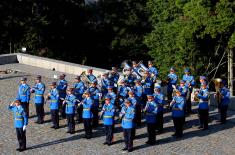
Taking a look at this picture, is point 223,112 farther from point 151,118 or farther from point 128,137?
point 128,137

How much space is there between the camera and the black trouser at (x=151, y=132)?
22.4 meters

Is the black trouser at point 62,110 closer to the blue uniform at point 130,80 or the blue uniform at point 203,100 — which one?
the blue uniform at point 130,80

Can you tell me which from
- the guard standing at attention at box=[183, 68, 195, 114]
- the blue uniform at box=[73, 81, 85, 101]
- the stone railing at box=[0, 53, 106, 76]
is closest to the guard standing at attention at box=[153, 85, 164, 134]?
the guard standing at attention at box=[183, 68, 195, 114]

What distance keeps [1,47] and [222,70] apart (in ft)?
60.3

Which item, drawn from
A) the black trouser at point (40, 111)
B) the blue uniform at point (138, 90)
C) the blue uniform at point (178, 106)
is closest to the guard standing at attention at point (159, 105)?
the blue uniform at point (178, 106)

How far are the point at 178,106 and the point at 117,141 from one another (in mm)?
2421

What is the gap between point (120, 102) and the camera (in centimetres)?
2444

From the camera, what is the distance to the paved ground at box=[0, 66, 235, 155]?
71.6 ft

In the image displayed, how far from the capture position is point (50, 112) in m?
25.8

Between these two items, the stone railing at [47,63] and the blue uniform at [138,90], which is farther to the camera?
the stone railing at [47,63]

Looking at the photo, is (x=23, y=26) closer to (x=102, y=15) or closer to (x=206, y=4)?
(x=102, y=15)

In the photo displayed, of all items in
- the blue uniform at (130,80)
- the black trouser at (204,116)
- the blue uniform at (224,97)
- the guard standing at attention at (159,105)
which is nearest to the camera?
the guard standing at attention at (159,105)

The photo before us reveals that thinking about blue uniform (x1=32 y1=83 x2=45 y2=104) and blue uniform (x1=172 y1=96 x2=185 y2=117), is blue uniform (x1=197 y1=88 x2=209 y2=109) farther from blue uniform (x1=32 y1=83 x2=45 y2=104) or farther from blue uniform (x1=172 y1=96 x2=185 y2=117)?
blue uniform (x1=32 y1=83 x2=45 y2=104)

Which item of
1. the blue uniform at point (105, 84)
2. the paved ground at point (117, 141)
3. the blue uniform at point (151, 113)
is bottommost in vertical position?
the paved ground at point (117, 141)
